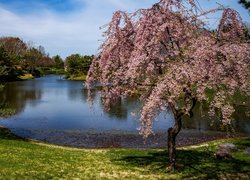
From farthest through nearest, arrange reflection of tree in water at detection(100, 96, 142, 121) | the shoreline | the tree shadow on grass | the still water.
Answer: reflection of tree in water at detection(100, 96, 142, 121), the still water, the shoreline, the tree shadow on grass

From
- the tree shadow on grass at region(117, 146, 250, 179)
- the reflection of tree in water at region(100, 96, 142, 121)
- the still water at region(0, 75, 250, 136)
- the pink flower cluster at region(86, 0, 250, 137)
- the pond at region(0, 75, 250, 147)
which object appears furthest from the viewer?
the reflection of tree in water at region(100, 96, 142, 121)

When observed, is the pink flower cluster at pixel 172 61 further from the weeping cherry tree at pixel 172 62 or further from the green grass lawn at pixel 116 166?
the green grass lawn at pixel 116 166

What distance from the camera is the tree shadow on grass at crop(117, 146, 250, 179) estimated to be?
2106cm

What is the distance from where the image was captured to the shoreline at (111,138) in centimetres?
3816

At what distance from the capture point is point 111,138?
41312mm

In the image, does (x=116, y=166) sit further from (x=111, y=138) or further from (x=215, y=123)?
(x=215, y=123)

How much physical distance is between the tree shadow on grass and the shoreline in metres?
10.0

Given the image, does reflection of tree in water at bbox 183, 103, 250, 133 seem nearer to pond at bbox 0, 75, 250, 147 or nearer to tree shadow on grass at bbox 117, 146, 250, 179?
pond at bbox 0, 75, 250, 147

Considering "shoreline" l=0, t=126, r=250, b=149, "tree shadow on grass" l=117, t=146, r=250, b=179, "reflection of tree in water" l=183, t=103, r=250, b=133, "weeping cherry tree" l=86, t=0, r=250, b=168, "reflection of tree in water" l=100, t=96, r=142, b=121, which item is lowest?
"shoreline" l=0, t=126, r=250, b=149

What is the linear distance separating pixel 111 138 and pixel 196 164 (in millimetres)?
18703

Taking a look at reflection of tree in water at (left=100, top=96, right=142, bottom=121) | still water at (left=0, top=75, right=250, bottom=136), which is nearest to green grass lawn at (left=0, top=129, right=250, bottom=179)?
still water at (left=0, top=75, right=250, bottom=136)

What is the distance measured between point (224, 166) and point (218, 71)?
7989mm

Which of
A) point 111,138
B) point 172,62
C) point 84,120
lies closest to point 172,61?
point 172,62

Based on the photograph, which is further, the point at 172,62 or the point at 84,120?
the point at 84,120
